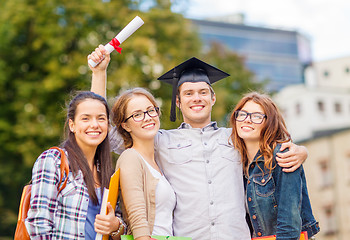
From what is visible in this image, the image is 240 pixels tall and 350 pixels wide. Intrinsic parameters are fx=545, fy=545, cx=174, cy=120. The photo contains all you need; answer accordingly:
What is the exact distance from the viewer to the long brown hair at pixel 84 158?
3.99 meters

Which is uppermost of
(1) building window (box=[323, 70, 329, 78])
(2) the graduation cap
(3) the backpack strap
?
(1) building window (box=[323, 70, 329, 78])

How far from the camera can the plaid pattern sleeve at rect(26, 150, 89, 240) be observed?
371 cm

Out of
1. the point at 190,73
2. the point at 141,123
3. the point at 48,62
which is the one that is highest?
the point at 48,62

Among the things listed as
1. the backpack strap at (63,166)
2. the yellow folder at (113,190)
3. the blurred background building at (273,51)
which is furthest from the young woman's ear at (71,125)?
the blurred background building at (273,51)

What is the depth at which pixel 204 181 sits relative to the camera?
4.33 m

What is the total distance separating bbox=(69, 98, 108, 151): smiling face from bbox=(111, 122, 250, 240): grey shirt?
1.11 ft

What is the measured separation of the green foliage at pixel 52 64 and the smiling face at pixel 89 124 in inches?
425

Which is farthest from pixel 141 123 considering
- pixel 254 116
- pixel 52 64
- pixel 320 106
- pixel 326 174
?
pixel 320 106

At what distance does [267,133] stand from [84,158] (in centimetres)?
142

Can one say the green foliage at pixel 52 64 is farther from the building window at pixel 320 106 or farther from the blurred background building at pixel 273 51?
the blurred background building at pixel 273 51

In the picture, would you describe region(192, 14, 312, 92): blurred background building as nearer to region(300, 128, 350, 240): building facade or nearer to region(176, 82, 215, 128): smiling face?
region(300, 128, 350, 240): building facade

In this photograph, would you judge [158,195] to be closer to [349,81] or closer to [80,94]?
[80,94]

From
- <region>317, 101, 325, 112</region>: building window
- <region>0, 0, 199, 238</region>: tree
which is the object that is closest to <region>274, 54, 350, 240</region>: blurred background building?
<region>317, 101, 325, 112</region>: building window

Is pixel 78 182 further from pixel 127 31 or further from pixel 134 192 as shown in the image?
pixel 127 31
